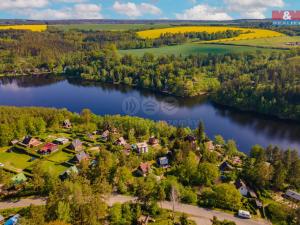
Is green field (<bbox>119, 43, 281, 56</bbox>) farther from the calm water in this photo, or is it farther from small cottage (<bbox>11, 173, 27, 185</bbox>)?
small cottage (<bbox>11, 173, 27, 185</bbox>)

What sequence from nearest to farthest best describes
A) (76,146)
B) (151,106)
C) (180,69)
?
(76,146)
(151,106)
(180,69)

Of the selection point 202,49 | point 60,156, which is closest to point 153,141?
point 60,156

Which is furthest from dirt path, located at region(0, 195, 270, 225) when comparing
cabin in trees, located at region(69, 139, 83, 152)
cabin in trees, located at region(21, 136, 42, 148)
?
cabin in trees, located at region(21, 136, 42, 148)

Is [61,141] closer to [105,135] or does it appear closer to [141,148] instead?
[105,135]

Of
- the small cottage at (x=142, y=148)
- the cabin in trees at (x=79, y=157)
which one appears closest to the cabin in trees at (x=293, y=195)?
the small cottage at (x=142, y=148)

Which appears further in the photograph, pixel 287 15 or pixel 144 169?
pixel 287 15

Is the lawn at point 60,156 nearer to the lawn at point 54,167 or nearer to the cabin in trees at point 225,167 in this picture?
the lawn at point 54,167
